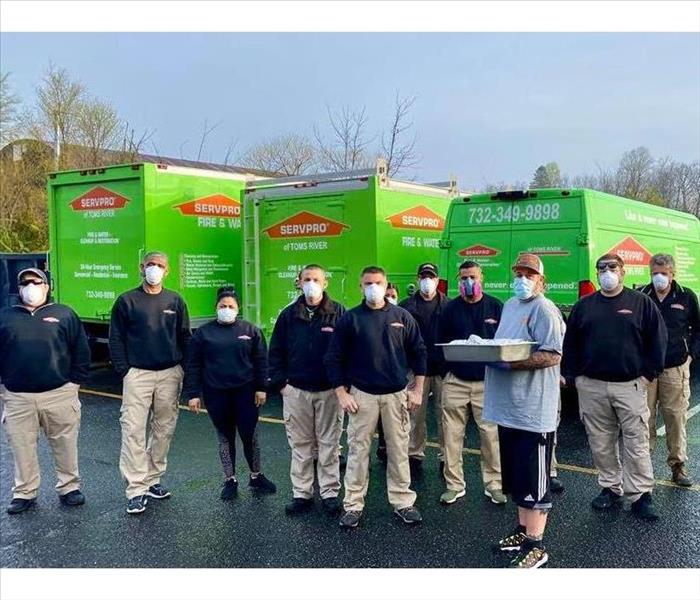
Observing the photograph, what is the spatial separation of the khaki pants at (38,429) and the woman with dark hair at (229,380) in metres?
0.92

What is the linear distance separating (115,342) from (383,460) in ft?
8.74

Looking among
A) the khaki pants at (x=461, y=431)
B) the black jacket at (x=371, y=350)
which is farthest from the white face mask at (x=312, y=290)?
the khaki pants at (x=461, y=431)

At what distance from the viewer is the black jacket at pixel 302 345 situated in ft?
17.1

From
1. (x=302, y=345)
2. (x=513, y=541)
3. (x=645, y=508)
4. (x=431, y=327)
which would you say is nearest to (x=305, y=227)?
(x=431, y=327)

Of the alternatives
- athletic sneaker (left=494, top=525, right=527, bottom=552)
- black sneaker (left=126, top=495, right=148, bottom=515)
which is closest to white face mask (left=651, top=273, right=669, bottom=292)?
athletic sneaker (left=494, top=525, right=527, bottom=552)

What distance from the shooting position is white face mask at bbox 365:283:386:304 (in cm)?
493

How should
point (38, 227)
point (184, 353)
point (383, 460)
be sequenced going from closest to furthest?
point (184, 353) < point (383, 460) < point (38, 227)

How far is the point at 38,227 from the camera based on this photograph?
2155 centimetres

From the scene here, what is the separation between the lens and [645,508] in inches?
193

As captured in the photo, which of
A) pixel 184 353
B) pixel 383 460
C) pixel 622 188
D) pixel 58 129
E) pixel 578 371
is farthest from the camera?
pixel 622 188

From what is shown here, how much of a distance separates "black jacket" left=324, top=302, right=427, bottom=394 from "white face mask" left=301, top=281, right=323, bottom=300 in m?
0.39

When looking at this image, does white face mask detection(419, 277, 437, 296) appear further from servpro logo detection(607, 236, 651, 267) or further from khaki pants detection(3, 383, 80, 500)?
khaki pants detection(3, 383, 80, 500)

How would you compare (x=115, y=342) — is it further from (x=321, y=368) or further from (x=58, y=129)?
(x=58, y=129)

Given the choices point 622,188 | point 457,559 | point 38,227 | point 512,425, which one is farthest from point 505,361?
point 622,188
